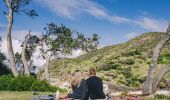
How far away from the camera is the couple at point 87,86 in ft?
57.5

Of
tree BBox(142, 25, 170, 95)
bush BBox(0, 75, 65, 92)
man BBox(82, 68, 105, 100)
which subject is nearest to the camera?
man BBox(82, 68, 105, 100)

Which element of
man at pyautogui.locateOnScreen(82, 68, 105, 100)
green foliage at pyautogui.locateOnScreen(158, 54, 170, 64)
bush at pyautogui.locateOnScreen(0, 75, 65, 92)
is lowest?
man at pyautogui.locateOnScreen(82, 68, 105, 100)

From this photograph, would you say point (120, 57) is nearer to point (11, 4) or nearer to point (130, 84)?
point (130, 84)

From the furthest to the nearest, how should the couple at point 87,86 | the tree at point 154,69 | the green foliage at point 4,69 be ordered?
the green foliage at point 4,69, the tree at point 154,69, the couple at point 87,86

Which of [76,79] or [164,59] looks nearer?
[76,79]

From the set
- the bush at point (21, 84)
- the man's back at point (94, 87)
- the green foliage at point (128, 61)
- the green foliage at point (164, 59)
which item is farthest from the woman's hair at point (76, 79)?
the green foliage at point (128, 61)

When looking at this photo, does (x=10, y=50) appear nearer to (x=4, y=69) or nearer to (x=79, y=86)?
(x=4, y=69)

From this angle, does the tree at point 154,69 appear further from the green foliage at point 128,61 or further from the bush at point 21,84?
the green foliage at point 128,61

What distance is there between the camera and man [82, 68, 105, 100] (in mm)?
17359

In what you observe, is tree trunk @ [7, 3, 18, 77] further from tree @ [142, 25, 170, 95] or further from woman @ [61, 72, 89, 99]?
woman @ [61, 72, 89, 99]

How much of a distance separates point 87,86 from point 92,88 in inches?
11.7

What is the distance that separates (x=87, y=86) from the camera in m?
17.5

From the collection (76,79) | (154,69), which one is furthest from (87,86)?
(154,69)

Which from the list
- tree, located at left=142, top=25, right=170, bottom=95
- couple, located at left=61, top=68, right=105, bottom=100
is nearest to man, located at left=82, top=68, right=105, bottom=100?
couple, located at left=61, top=68, right=105, bottom=100
